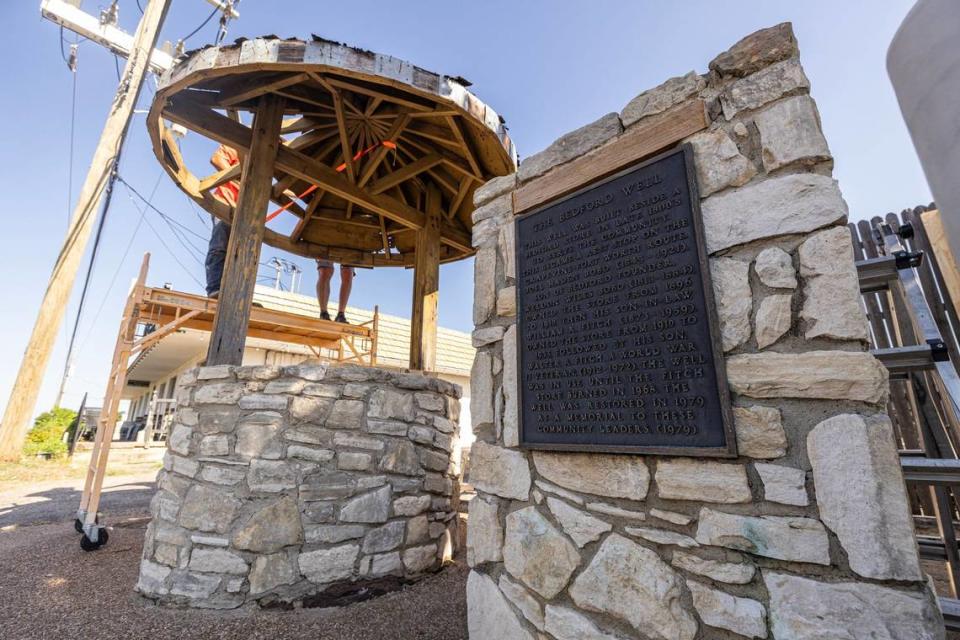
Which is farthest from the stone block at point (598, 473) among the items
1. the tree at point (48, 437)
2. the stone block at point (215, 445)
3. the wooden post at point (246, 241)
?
the tree at point (48, 437)

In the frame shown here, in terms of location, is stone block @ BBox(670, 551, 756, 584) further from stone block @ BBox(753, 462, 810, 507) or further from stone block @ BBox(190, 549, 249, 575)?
stone block @ BBox(190, 549, 249, 575)

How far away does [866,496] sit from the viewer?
1.13 m

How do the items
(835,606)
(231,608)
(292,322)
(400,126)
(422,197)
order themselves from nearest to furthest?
(835,606) → (231,608) → (400,126) → (292,322) → (422,197)

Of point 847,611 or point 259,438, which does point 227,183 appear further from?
point 847,611

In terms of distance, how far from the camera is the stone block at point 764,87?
1.45 m

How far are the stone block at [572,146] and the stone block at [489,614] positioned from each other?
6.82 ft

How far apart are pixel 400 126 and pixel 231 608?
445 cm

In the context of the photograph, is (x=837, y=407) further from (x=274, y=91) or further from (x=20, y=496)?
(x=20, y=496)

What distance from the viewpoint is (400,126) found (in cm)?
454

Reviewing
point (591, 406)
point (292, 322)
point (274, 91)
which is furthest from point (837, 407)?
point (292, 322)

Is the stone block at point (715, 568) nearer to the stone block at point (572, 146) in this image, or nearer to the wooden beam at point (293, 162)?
the stone block at point (572, 146)

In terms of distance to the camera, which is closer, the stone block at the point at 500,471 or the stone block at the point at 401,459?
the stone block at the point at 500,471

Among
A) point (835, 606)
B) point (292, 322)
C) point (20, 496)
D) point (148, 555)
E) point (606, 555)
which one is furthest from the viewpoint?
point (20, 496)

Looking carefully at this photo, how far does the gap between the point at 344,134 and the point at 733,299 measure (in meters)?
4.23
